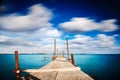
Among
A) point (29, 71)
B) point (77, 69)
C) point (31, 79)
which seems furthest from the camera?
point (77, 69)

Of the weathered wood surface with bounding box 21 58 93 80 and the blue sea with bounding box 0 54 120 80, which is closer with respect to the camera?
the weathered wood surface with bounding box 21 58 93 80

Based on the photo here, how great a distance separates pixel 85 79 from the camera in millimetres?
7453

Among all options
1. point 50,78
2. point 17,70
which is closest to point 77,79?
point 50,78

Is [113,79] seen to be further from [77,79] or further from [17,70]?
[17,70]

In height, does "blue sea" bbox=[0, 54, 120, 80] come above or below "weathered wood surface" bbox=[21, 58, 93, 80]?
below

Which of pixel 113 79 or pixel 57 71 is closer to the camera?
pixel 57 71

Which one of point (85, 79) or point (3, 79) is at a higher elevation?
point (85, 79)

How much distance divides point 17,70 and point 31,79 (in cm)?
105

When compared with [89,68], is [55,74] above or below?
above

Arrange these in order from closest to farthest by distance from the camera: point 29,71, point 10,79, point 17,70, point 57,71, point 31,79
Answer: point 17,70, point 31,79, point 29,71, point 57,71, point 10,79

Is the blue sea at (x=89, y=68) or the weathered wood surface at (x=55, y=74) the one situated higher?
the weathered wood surface at (x=55, y=74)

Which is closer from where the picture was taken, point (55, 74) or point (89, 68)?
point (55, 74)

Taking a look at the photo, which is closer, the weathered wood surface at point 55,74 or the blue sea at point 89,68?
the weathered wood surface at point 55,74

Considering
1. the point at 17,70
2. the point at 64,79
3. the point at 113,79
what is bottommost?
the point at 113,79
